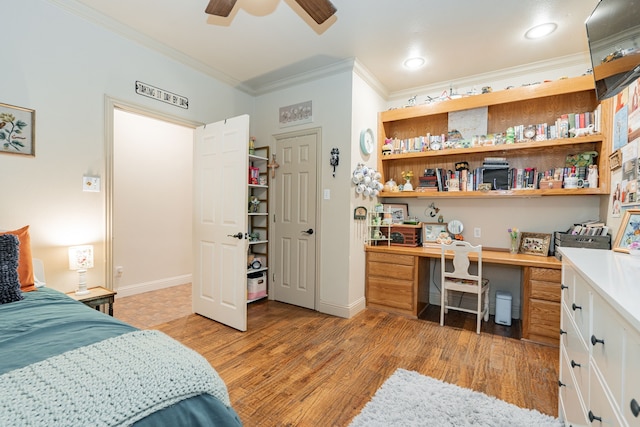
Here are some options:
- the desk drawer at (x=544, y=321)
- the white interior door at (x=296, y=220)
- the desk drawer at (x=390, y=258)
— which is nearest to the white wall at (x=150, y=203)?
the white interior door at (x=296, y=220)

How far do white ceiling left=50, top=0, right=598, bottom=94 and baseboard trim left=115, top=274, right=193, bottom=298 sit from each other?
2.97 m

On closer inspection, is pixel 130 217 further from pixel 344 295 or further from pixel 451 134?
pixel 451 134

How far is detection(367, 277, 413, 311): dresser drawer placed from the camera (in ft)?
10.6

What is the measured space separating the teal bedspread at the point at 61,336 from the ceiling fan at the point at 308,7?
184 centimetres

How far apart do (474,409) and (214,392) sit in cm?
159

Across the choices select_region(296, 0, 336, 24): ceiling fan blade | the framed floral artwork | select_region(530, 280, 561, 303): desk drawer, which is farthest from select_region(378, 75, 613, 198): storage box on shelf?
the framed floral artwork

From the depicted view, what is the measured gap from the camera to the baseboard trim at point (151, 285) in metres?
3.88

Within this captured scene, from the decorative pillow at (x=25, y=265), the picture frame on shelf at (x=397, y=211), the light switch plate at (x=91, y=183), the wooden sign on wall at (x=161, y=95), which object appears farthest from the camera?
the picture frame on shelf at (x=397, y=211)

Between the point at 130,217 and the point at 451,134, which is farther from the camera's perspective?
the point at 130,217

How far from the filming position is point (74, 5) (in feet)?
7.46

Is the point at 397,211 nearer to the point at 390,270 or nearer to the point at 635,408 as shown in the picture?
the point at 390,270

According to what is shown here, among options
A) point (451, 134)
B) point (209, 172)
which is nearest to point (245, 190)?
point (209, 172)

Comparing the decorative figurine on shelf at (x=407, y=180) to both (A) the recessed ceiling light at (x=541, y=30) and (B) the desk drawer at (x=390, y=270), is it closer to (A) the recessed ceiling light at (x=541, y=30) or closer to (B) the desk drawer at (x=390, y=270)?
(B) the desk drawer at (x=390, y=270)

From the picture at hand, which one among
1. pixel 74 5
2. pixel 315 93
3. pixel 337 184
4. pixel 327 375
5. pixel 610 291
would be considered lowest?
pixel 327 375
